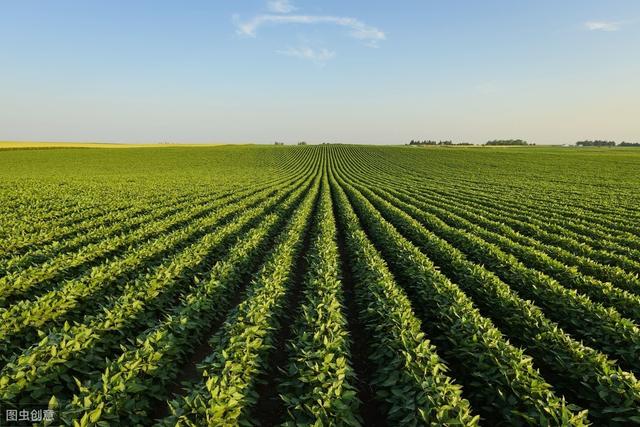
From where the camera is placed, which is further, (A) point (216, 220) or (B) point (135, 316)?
(A) point (216, 220)

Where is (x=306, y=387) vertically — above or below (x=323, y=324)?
below

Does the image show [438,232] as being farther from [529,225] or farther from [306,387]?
[306,387]

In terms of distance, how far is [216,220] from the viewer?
58.1 feet

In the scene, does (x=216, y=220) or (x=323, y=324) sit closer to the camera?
(x=323, y=324)

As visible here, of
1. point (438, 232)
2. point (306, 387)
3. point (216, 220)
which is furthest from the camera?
point (216, 220)

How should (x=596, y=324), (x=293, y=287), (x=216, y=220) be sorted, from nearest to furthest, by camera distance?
(x=596, y=324)
(x=293, y=287)
(x=216, y=220)

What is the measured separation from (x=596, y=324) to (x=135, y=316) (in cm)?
964

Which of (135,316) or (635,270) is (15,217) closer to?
(135,316)

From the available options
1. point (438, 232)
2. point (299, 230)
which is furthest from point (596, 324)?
point (299, 230)

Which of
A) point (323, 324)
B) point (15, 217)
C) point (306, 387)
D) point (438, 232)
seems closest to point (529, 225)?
point (438, 232)

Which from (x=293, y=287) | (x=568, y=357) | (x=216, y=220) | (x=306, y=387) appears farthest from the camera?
(x=216, y=220)

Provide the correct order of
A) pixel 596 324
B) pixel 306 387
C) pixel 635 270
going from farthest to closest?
pixel 635 270 → pixel 596 324 → pixel 306 387

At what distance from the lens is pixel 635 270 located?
456 inches

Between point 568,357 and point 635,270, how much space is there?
8539 mm
